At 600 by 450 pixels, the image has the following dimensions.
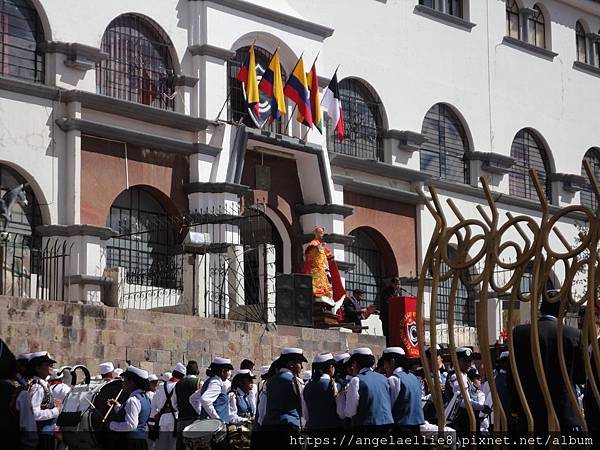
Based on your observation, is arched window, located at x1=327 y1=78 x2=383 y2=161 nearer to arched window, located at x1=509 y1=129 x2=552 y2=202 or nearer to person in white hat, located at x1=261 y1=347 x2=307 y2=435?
arched window, located at x1=509 y1=129 x2=552 y2=202

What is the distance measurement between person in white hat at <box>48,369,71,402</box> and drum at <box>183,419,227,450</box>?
1.83m

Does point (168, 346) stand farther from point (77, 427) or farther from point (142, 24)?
point (142, 24)

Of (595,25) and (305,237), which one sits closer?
(305,237)

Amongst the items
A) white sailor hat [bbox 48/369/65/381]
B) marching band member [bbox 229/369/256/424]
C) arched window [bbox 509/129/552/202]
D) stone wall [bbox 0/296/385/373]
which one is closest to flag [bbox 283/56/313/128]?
stone wall [bbox 0/296/385/373]

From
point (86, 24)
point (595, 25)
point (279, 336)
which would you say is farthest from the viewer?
point (595, 25)

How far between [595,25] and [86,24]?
19496mm

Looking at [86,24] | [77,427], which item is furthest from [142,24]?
[77,427]

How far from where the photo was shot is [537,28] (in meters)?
41.2

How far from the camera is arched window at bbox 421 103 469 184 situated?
37.0 metres

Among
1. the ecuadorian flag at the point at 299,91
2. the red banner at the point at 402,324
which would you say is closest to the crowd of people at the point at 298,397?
the red banner at the point at 402,324

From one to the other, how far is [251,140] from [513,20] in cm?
1230

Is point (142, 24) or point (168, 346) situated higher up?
point (142, 24)

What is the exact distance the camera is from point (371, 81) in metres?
35.2

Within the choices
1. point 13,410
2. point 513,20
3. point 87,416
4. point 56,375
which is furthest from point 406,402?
point 513,20
